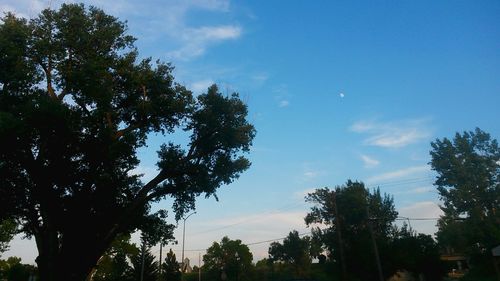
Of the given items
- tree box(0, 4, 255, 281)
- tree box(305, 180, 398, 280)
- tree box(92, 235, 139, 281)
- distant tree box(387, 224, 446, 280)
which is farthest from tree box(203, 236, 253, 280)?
tree box(0, 4, 255, 281)

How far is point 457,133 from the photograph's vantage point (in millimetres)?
64750

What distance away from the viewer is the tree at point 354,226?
43.7 meters

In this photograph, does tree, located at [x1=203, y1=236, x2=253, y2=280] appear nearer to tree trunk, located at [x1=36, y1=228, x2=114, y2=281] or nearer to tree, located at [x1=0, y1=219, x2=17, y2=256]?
tree, located at [x1=0, y1=219, x2=17, y2=256]

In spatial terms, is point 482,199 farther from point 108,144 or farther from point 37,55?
point 37,55

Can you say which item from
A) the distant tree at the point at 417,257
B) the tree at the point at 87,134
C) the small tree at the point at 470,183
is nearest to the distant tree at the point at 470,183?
the small tree at the point at 470,183

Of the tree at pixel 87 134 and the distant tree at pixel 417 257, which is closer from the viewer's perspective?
the tree at pixel 87 134

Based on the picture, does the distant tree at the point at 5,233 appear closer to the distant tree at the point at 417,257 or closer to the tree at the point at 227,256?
the distant tree at the point at 417,257

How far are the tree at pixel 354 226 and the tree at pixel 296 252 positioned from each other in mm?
26095

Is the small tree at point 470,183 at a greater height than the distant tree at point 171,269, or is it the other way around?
the small tree at point 470,183

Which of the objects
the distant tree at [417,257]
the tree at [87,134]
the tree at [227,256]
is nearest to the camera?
the tree at [87,134]

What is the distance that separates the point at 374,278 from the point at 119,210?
3122 centimetres

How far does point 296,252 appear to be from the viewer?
92.2m

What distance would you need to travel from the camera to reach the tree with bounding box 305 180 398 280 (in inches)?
1719

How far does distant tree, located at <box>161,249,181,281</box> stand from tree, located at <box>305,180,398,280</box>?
25.1m
